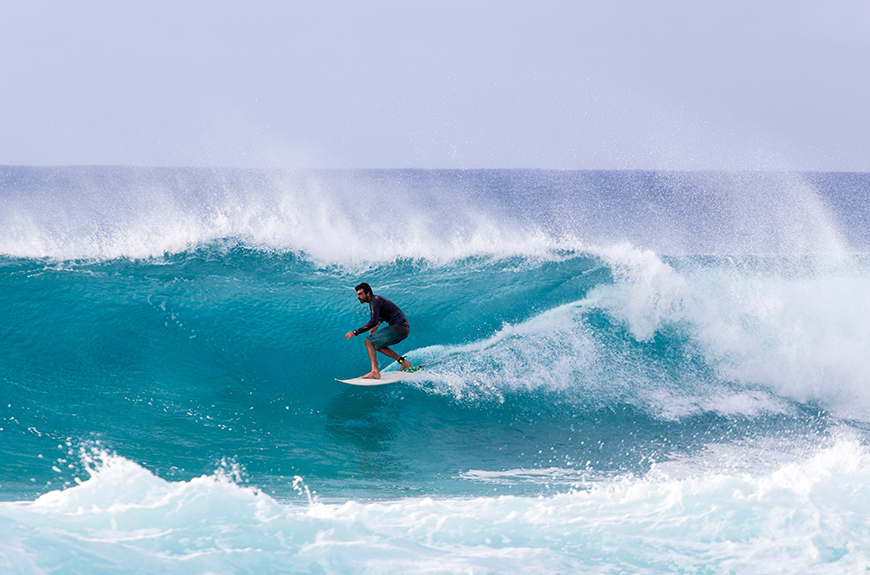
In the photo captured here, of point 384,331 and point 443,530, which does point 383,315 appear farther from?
point 443,530

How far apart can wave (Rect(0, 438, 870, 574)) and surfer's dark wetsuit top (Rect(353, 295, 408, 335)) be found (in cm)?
244

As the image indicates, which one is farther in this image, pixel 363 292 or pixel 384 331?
pixel 384 331

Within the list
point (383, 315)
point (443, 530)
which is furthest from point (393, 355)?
point (443, 530)

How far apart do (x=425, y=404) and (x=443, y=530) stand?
2887 mm

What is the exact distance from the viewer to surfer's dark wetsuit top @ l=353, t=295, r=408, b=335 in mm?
6598

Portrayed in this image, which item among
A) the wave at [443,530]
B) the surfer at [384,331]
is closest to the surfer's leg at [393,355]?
the surfer at [384,331]

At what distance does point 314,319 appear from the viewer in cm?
868

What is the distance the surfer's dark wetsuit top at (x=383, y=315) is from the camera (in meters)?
6.60

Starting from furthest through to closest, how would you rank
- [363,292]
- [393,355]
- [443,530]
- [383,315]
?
[393,355], [383,315], [363,292], [443,530]

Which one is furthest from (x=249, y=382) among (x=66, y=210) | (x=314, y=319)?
(x=66, y=210)

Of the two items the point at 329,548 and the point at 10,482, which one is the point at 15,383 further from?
the point at 329,548

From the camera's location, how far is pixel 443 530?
3.94 meters

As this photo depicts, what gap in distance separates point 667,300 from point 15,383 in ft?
26.5

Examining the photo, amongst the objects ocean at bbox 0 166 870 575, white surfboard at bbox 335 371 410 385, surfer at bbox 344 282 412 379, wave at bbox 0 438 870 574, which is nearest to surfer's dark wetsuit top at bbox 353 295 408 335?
surfer at bbox 344 282 412 379
